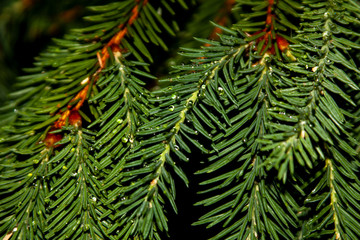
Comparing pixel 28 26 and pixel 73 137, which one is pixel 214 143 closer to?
pixel 73 137

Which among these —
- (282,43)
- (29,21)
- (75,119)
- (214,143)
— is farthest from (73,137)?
(29,21)

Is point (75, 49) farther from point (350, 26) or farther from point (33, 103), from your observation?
point (350, 26)

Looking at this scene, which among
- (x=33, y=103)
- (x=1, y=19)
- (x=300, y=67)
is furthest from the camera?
(x=1, y=19)

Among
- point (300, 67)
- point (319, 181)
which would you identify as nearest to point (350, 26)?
point (300, 67)

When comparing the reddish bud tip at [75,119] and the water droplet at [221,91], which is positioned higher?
the reddish bud tip at [75,119]

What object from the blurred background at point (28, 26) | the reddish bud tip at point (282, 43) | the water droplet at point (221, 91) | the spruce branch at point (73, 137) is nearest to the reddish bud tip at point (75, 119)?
the spruce branch at point (73, 137)

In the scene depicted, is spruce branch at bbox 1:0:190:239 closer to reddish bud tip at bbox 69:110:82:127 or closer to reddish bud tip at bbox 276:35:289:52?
reddish bud tip at bbox 69:110:82:127

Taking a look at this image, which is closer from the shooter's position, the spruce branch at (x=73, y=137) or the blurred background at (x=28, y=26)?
the spruce branch at (x=73, y=137)

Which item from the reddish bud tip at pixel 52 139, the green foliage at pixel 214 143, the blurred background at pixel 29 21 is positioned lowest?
the green foliage at pixel 214 143

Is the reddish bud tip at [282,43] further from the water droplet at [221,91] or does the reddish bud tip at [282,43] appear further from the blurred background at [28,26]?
the blurred background at [28,26]
